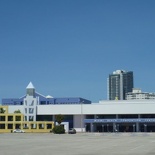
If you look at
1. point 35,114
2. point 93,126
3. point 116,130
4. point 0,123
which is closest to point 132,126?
point 116,130

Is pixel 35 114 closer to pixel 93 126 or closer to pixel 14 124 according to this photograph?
pixel 14 124

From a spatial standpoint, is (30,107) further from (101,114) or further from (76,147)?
(76,147)

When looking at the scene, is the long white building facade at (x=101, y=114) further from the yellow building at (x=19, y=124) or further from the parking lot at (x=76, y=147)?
the parking lot at (x=76, y=147)

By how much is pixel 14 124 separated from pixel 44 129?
9744 mm

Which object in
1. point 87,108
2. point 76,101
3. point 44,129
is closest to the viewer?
point 44,129

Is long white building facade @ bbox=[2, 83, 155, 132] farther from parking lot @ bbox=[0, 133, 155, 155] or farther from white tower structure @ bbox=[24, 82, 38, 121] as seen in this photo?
parking lot @ bbox=[0, 133, 155, 155]

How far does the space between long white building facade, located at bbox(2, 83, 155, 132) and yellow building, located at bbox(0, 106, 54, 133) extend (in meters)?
5.00

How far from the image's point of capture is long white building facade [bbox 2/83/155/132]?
4284 inches

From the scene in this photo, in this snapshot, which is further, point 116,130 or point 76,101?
point 76,101

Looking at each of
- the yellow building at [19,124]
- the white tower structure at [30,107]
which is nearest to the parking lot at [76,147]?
the yellow building at [19,124]

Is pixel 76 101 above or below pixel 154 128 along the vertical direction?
above

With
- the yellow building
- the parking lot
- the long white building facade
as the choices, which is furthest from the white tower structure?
the parking lot

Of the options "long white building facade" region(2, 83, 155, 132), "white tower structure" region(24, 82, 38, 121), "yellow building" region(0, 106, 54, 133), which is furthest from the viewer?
"white tower structure" region(24, 82, 38, 121)

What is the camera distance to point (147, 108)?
10875 centimetres
